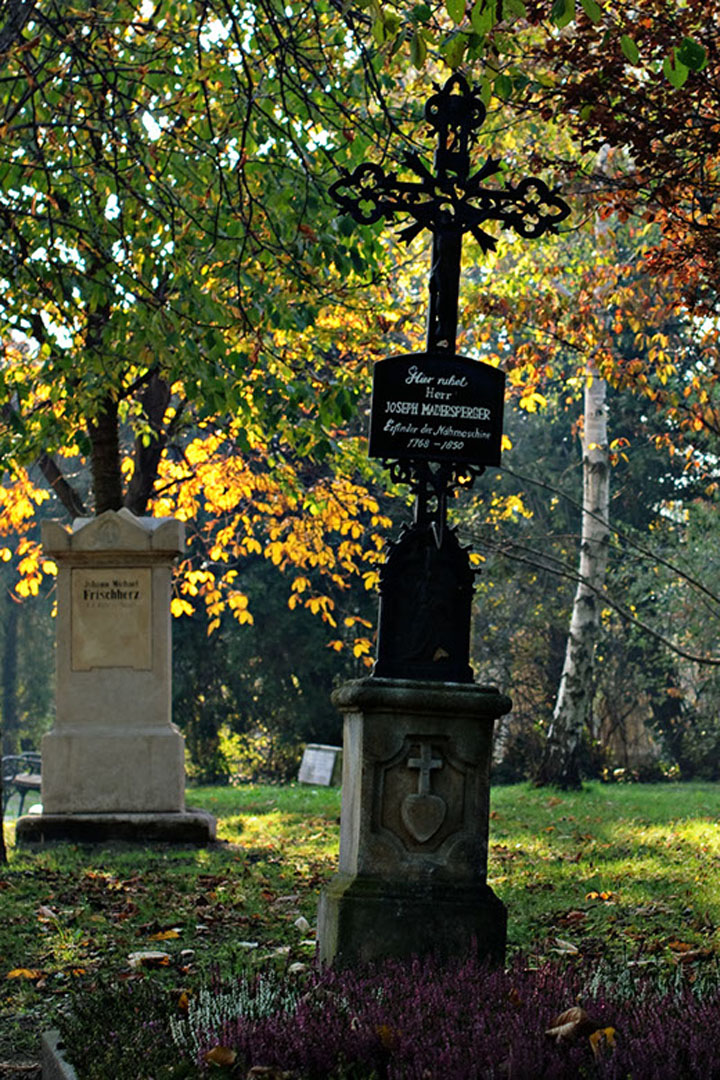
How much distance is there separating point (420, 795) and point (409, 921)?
528 mm

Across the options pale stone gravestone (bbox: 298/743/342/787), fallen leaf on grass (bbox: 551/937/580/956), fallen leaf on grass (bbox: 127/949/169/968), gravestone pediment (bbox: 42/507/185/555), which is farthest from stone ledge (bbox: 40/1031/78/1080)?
pale stone gravestone (bbox: 298/743/342/787)

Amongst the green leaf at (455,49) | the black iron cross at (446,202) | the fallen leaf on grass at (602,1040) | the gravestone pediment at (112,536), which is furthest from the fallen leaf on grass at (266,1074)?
the gravestone pediment at (112,536)

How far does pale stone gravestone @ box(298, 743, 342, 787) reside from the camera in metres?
22.3

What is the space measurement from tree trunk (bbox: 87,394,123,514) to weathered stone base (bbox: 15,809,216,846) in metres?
3.42

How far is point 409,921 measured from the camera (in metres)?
5.60

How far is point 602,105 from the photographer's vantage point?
7289 mm

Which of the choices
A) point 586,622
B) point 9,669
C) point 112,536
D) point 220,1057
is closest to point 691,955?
point 220,1057

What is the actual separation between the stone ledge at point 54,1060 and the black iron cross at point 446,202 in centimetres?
337

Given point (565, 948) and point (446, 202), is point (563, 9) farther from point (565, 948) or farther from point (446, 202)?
point (565, 948)

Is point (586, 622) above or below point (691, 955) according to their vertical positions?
above

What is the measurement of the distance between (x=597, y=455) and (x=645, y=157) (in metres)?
11.5

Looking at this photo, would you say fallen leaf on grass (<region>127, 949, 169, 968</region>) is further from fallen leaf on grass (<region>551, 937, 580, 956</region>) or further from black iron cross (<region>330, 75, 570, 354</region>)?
black iron cross (<region>330, 75, 570, 354</region>)

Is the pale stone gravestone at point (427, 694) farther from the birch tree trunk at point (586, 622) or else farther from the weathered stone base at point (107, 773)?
the birch tree trunk at point (586, 622)

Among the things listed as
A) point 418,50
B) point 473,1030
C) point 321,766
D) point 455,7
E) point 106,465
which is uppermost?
point 418,50
